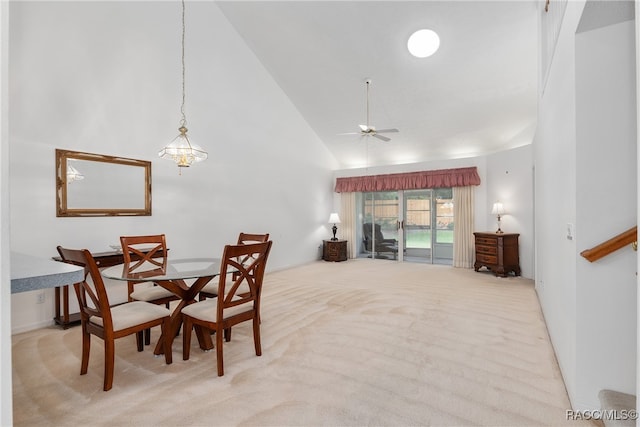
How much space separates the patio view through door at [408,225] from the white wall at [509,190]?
2.09 feet

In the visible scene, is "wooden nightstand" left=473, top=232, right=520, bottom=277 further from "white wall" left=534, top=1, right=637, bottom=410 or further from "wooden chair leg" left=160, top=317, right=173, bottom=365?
"wooden chair leg" left=160, top=317, right=173, bottom=365

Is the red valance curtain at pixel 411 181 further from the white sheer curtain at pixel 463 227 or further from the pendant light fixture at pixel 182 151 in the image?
the pendant light fixture at pixel 182 151

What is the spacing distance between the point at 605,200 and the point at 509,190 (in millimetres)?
4627

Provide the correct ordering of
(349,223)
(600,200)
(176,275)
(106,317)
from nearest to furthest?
1. (600,200)
2. (106,317)
3. (176,275)
4. (349,223)

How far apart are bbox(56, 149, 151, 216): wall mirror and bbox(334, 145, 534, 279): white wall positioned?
5641mm

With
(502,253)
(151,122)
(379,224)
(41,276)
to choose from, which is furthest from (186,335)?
(379,224)

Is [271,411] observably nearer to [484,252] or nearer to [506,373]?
[506,373]

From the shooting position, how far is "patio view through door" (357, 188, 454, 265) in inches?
276

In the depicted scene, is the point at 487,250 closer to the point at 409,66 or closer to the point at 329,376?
the point at 409,66

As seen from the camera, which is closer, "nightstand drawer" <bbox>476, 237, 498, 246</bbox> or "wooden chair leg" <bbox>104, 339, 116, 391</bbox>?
"wooden chair leg" <bbox>104, 339, 116, 391</bbox>

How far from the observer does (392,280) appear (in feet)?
17.3

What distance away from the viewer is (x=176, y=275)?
227cm

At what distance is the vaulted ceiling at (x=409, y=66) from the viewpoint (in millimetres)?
4234

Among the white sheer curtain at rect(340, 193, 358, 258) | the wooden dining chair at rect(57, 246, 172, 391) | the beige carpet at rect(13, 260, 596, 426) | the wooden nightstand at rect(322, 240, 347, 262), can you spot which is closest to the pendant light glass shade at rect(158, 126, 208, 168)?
the wooden dining chair at rect(57, 246, 172, 391)
